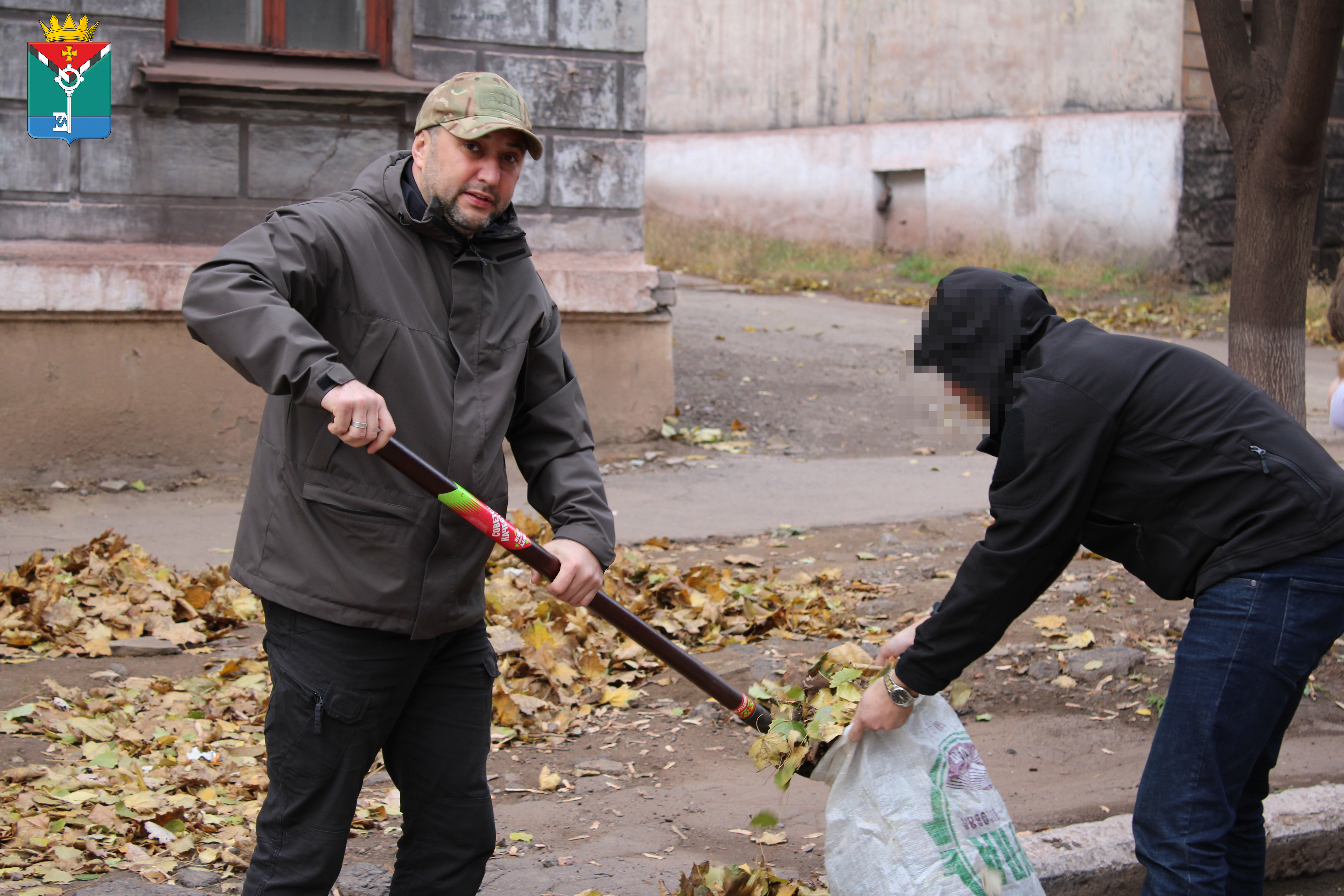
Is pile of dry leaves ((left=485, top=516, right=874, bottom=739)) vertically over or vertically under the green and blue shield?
under

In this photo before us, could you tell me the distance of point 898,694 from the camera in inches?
102

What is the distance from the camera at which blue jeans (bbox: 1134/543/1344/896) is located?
243 centimetres

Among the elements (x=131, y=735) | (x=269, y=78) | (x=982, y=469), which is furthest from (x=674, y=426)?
(x=131, y=735)

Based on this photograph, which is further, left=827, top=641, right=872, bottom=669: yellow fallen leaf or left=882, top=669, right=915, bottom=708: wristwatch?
left=827, top=641, right=872, bottom=669: yellow fallen leaf

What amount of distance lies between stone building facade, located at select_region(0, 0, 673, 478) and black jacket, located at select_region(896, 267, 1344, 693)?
5.09 meters

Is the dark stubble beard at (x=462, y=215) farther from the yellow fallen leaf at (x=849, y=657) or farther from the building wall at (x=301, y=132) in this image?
the building wall at (x=301, y=132)

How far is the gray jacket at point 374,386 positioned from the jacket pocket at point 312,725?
0.15 metres

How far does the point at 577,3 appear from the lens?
745cm

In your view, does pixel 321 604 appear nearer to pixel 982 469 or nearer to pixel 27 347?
pixel 27 347

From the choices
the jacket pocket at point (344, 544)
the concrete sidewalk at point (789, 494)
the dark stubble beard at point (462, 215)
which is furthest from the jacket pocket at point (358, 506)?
the concrete sidewalk at point (789, 494)

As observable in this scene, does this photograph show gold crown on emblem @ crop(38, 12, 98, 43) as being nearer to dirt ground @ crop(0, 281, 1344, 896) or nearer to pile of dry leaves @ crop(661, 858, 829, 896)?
dirt ground @ crop(0, 281, 1344, 896)

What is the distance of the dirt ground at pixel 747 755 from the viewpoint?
11.0 ft

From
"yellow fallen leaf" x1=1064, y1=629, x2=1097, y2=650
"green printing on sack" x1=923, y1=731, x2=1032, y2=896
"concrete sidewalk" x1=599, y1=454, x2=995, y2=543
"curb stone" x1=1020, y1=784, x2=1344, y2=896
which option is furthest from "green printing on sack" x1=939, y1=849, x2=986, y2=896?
"concrete sidewalk" x1=599, y1=454, x2=995, y2=543

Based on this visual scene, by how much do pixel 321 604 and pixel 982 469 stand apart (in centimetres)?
625
